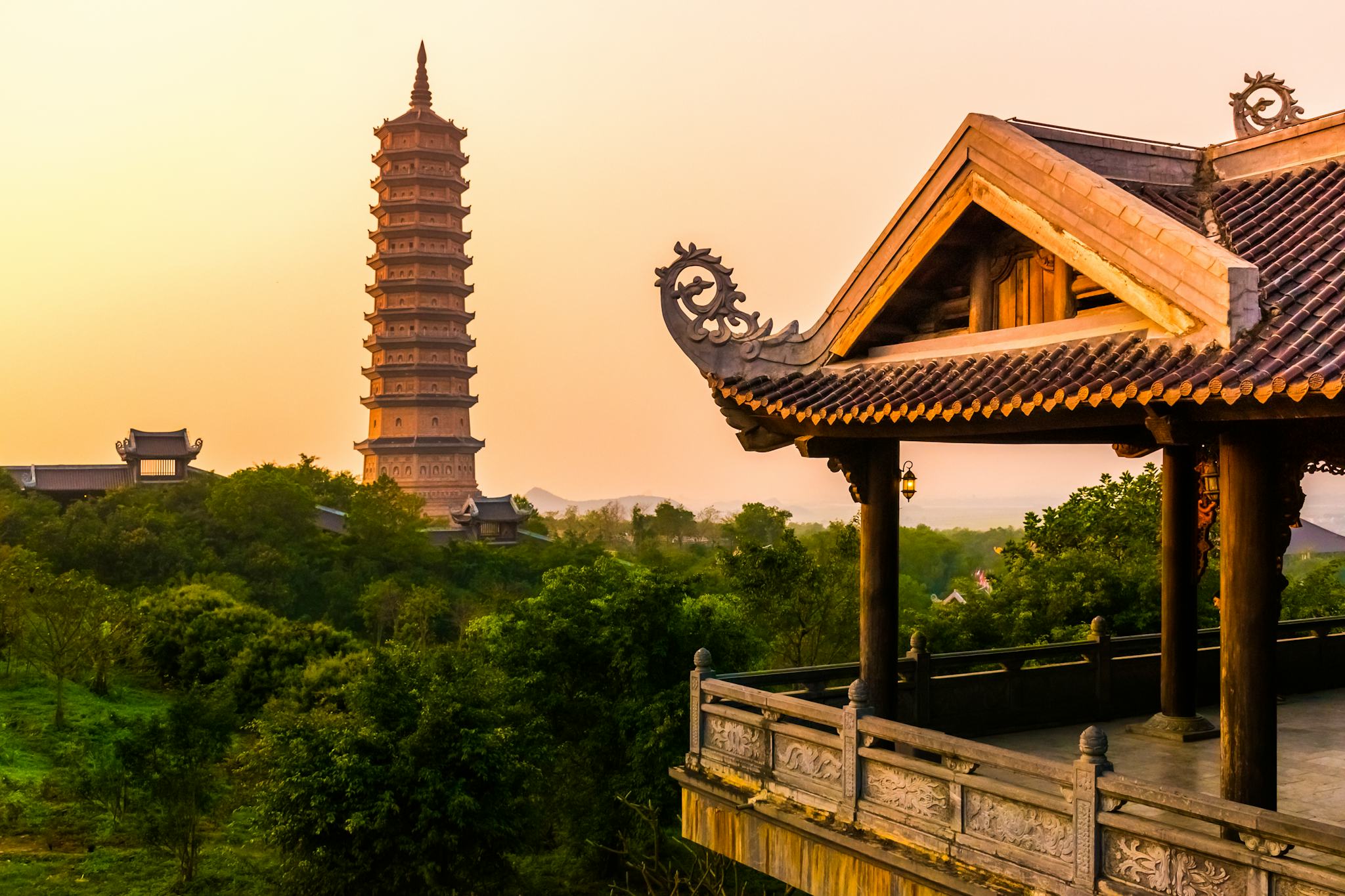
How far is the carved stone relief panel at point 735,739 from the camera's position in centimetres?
726

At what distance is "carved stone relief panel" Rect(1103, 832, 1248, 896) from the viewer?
15.7ft

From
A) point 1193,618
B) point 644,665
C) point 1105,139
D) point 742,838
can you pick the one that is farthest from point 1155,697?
point 644,665

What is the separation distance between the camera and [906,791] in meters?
6.20

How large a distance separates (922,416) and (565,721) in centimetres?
1367

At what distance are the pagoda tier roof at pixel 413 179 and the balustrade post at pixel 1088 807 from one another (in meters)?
58.1

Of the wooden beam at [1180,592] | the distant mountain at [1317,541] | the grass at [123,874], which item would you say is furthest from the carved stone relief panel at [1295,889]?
the distant mountain at [1317,541]

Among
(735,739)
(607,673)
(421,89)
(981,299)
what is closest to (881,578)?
(735,739)

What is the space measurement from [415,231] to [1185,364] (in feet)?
186

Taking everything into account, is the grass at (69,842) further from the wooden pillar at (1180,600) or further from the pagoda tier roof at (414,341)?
the pagoda tier roof at (414,341)

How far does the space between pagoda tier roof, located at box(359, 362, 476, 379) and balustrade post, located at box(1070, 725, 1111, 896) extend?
183ft

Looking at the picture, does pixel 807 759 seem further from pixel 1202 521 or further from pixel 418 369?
pixel 418 369

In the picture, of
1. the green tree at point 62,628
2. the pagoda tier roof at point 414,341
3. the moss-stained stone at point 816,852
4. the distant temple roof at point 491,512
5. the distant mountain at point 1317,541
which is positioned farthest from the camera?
the distant mountain at point 1317,541

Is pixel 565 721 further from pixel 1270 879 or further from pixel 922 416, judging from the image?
pixel 1270 879

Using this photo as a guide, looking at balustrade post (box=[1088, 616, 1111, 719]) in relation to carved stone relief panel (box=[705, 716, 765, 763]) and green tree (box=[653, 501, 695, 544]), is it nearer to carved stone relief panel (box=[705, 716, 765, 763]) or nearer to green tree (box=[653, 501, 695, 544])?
carved stone relief panel (box=[705, 716, 765, 763])
